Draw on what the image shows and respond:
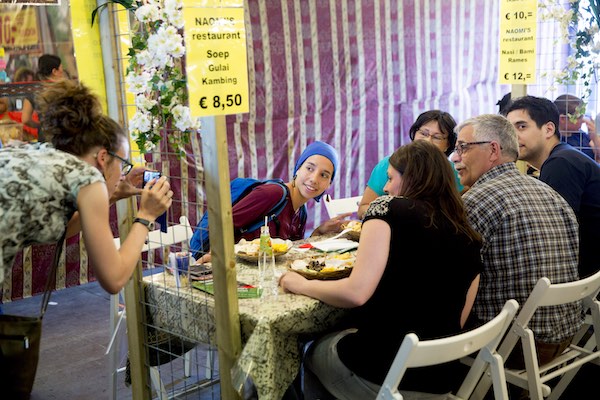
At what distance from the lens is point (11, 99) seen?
4.88 metres

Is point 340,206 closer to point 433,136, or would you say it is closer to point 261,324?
point 433,136

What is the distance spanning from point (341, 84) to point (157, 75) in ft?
13.4

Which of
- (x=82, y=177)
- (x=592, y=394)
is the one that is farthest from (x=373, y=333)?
(x=592, y=394)

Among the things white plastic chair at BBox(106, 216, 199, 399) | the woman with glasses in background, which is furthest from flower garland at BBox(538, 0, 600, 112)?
the woman with glasses in background

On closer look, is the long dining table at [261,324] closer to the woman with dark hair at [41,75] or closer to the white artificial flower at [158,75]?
the white artificial flower at [158,75]

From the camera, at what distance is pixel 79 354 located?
401 cm

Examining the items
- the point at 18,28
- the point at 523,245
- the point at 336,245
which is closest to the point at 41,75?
the point at 18,28

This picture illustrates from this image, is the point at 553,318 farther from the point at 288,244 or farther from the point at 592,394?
the point at 288,244

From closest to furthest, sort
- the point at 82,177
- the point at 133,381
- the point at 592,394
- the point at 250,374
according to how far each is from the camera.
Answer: the point at 82,177 < the point at 250,374 < the point at 133,381 < the point at 592,394

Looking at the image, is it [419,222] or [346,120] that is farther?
[346,120]

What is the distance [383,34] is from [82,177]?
496cm

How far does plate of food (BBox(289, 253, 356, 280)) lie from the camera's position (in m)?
2.46

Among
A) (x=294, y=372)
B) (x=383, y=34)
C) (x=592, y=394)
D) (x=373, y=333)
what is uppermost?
(x=383, y=34)

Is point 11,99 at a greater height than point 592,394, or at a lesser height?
greater
